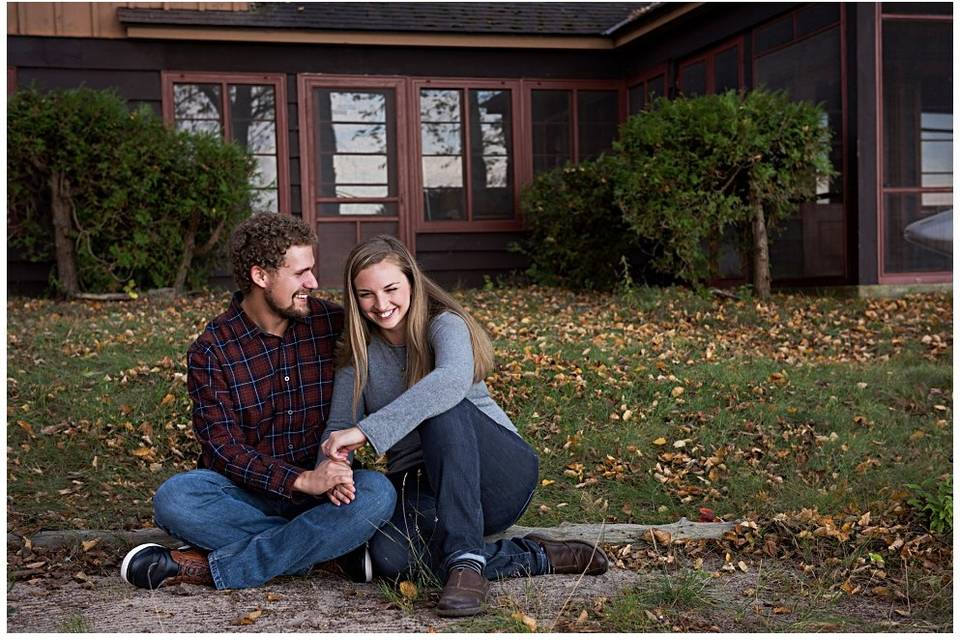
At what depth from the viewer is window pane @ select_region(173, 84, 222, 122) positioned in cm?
1187

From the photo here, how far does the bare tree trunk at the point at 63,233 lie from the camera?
9.76 m

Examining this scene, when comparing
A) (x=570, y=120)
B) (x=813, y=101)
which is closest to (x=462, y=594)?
(x=813, y=101)

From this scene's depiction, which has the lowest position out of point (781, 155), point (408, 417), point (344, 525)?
point (344, 525)

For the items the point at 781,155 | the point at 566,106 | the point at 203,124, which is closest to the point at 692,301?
the point at 781,155

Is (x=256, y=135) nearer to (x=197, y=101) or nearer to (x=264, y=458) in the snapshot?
(x=197, y=101)

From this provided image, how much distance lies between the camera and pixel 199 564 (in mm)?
3408

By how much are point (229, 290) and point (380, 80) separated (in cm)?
317

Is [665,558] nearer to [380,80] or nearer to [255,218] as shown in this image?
[255,218]

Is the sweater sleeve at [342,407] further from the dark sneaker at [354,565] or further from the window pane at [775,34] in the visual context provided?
the window pane at [775,34]

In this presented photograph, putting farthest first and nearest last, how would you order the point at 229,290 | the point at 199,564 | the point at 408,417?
the point at 229,290 → the point at 199,564 → the point at 408,417

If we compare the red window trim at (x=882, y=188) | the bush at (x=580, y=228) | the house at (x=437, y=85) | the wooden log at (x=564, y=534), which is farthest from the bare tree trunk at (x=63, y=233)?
the red window trim at (x=882, y=188)

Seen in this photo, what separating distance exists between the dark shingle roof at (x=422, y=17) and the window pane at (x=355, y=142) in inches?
33.1

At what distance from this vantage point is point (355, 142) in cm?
1241

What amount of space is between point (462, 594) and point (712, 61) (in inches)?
389
